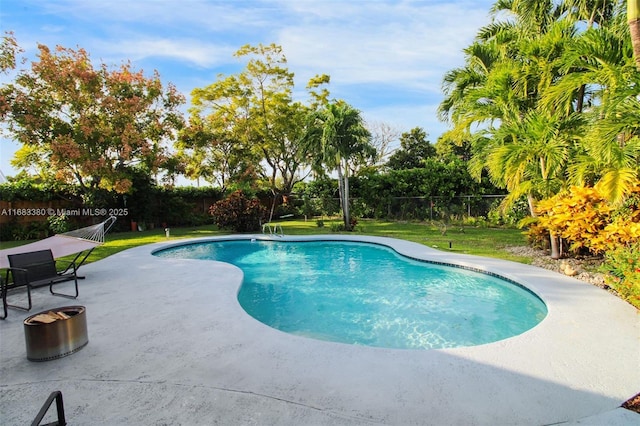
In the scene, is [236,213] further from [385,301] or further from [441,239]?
[385,301]

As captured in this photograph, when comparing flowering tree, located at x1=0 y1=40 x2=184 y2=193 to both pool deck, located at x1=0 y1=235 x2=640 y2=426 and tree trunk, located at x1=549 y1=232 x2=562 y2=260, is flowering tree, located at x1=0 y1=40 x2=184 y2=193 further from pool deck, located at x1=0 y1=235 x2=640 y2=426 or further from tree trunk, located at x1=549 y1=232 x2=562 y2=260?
tree trunk, located at x1=549 y1=232 x2=562 y2=260

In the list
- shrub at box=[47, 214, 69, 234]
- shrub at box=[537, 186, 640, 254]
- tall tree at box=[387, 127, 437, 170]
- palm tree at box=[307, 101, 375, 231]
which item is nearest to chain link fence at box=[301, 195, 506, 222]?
palm tree at box=[307, 101, 375, 231]

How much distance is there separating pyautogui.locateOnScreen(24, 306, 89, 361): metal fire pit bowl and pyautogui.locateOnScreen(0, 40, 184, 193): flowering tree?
10.6 meters

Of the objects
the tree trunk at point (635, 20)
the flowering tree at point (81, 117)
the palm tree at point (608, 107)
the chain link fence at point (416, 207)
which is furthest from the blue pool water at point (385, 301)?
the chain link fence at point (416, 207)

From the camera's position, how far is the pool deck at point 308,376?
249cm

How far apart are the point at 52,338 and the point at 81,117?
11.6m

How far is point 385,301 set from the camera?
243 inches

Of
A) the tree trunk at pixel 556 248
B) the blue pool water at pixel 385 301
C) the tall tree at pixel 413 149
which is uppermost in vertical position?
the tall tree at pixel 413 149

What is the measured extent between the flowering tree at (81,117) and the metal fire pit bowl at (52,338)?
34.8 ft

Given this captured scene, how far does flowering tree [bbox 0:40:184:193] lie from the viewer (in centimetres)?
1160

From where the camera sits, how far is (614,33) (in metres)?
6.77

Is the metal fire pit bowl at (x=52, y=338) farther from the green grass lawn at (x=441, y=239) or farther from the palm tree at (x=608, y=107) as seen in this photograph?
the palm tree at (x=608, y=107)

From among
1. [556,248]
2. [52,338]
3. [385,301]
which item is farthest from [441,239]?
[52,338]

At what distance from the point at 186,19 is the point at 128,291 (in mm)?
6198
